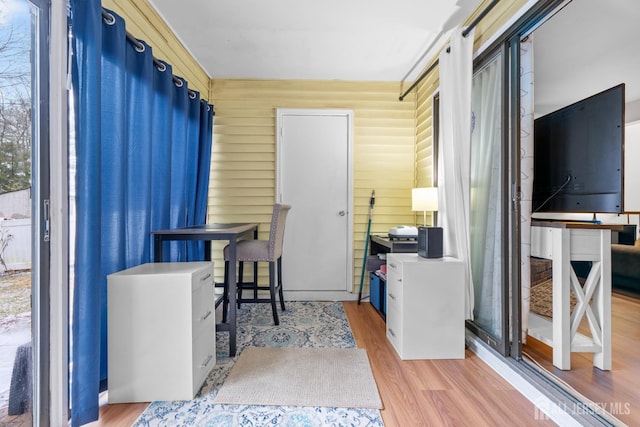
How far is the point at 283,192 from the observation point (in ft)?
11.3

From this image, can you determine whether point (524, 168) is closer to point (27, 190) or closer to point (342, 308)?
point (342, 308)

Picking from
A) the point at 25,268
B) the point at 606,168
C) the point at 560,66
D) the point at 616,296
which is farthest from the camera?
the point at 616,296

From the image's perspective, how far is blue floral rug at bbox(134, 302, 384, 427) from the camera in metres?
1.47

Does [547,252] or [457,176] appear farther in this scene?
[457,176]

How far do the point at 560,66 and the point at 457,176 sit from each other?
2003 millimetres

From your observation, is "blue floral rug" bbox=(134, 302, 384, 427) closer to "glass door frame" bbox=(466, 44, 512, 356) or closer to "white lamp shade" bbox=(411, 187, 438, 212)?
"glass door frame" bbox=(466, 44, 512, 356)

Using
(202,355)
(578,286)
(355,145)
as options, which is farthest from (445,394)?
(355,145)

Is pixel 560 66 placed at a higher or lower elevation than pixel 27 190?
higher

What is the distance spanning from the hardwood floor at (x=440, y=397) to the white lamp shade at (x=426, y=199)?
1163 millimetres

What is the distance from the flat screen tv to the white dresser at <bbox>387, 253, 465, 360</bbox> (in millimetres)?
740

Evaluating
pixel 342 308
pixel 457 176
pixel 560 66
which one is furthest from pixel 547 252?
pixel 560 66

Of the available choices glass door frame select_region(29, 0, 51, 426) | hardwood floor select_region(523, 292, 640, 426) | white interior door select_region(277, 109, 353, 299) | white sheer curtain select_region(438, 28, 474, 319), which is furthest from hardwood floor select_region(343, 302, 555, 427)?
glass door frame select_region(29, 0, 51, 426)

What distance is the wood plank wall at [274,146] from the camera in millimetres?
3443

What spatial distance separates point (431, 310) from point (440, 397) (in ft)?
1.78
